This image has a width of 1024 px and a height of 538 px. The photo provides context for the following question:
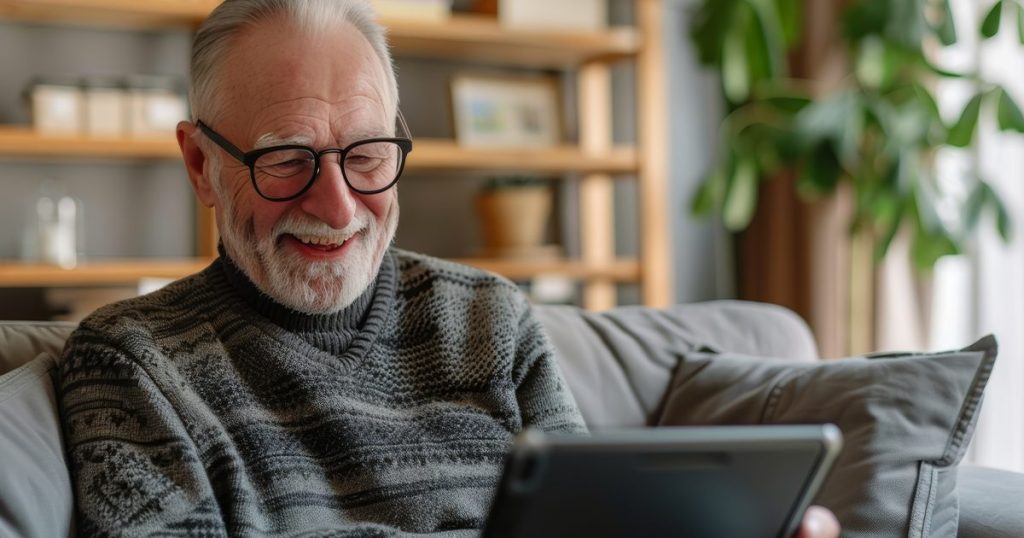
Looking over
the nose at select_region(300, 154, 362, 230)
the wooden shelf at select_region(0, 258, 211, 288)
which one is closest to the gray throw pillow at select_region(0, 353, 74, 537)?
the nose at select_region(300, 154, 362, 230)

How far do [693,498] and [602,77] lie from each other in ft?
9.67

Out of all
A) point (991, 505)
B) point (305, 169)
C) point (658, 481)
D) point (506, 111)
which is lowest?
point (991, 505)

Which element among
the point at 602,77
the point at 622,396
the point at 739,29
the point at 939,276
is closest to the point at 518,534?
the point at 622,396

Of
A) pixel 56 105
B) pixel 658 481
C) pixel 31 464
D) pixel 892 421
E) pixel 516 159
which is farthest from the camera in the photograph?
pixel 516 159

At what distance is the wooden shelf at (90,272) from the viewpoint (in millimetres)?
2789

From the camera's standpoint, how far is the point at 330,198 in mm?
1352

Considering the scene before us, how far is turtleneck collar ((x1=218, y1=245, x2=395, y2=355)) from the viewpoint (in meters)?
1.40

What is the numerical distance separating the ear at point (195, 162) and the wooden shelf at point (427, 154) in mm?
Result: 1478

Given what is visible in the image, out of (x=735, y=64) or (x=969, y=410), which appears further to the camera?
(x=735, y=64)

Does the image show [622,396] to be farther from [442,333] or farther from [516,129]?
[516,129]

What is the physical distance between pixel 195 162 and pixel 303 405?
0.37m

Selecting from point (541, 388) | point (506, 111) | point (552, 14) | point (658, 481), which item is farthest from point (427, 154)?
point (658, 481)

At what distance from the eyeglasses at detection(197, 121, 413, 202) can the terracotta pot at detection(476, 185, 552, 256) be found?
6.28 ft

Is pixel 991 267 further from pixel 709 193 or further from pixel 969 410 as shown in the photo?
pixel 969 410
